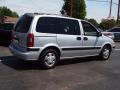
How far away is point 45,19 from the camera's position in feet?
33.1

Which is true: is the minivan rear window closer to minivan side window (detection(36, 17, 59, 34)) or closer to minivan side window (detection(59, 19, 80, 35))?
minivan side window (detection(36, 17, 59, 34))

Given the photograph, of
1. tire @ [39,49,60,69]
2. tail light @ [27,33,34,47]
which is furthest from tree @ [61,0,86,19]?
tail light @ [27,33,34,47]

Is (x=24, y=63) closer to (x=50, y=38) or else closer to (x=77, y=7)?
(x=50, y=38)

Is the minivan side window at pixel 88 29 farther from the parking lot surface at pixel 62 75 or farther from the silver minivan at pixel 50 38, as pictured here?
the parking lot surface at pixel 62 75

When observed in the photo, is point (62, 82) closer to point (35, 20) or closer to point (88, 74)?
point (88, 74)

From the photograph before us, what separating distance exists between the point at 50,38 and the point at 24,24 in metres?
1.02

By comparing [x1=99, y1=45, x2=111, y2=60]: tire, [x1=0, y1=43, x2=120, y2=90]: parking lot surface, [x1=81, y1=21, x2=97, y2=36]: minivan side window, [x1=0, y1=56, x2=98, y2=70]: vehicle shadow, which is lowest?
[x1=0, y1=43, x2=120, y2=90]: parking lot surface

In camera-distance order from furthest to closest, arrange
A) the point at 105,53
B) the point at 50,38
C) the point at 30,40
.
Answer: the point at 105,53
the point at 50,38
the point at 30,40

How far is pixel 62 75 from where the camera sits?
9.31 m

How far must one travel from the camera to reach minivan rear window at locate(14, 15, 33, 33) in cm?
990

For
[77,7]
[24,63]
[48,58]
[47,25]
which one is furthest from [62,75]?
[77,7]

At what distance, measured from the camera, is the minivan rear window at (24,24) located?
9903 millimetres

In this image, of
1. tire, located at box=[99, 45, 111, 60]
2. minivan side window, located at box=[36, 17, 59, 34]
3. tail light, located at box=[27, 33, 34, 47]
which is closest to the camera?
Answer: tail light, located at box=[27, 33, 34, 47]

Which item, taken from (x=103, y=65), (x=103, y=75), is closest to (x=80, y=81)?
(x=103, y=75)
